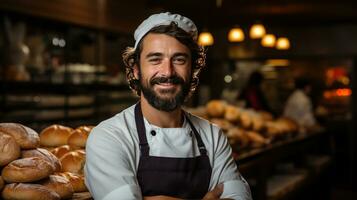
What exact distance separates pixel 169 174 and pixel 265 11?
7124 millimetres

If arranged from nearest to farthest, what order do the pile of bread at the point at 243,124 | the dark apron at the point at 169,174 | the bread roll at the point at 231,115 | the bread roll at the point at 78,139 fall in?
the dark apron at the point at 169,174 < the bread roll at the point at 78,139 < the pile of bread at the point at 243,124 < the bread roll at the point at 231,115

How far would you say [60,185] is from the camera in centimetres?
203

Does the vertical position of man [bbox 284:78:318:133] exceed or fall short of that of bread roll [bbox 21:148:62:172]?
it falls short

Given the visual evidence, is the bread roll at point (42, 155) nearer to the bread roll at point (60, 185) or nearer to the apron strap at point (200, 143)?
the bread roll at point (60, 185)

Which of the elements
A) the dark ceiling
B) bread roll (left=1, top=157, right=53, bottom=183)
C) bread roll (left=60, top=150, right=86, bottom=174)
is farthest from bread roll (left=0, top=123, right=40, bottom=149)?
the dark ceiling

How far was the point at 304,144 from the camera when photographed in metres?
5.99

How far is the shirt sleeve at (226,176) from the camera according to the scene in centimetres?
203

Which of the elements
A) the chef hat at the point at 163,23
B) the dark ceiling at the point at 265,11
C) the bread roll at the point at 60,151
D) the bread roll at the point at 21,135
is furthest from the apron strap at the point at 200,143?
the dark ceiling at the point at 265,11

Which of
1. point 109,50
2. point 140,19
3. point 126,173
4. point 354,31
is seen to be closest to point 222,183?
point 126,173

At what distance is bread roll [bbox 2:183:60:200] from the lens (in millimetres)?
1902

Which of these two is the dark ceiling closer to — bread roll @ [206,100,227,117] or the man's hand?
bread roll @ [206,100,227,117]

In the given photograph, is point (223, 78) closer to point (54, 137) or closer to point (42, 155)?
point (54, 137)

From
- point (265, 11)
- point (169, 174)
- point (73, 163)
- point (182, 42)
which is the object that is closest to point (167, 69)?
point (182, 42)

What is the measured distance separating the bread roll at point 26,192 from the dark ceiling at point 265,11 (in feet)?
19.8
